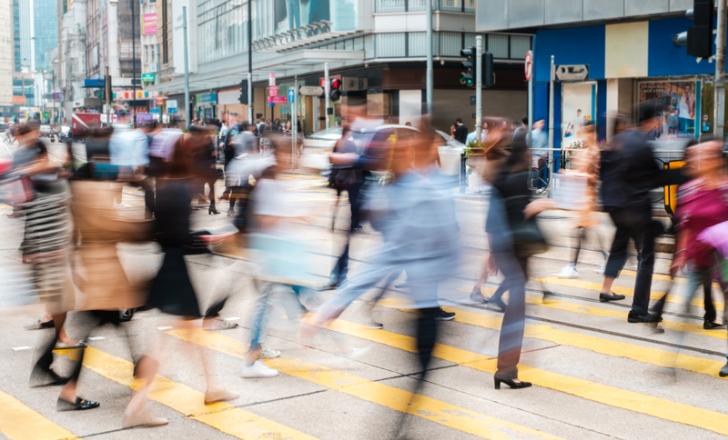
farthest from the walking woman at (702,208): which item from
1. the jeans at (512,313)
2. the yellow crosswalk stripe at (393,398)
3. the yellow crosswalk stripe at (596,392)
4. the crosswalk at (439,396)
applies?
the yellow crosswalk stripe at (393,398)

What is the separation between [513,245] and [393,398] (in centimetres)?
126

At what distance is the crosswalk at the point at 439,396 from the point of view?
5.98 m

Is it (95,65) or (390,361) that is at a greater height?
(95,65)

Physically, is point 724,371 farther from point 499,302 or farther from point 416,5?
point 416,5

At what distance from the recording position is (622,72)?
Answer: 1148 inches

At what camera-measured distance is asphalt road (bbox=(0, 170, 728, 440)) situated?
5.98 meters

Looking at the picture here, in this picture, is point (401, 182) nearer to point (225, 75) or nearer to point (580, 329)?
point (580, 329)

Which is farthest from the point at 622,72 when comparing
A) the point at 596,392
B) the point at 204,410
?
the point at 204,410

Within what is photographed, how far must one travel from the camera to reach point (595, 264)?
13.1 m

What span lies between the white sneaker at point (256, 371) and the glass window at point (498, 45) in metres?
40.1

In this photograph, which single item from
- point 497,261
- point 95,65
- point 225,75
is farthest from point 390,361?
point 95,65

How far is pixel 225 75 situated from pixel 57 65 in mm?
149351

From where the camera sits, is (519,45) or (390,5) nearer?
(390,5)

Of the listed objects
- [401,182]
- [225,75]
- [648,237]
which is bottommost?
[648,237]
